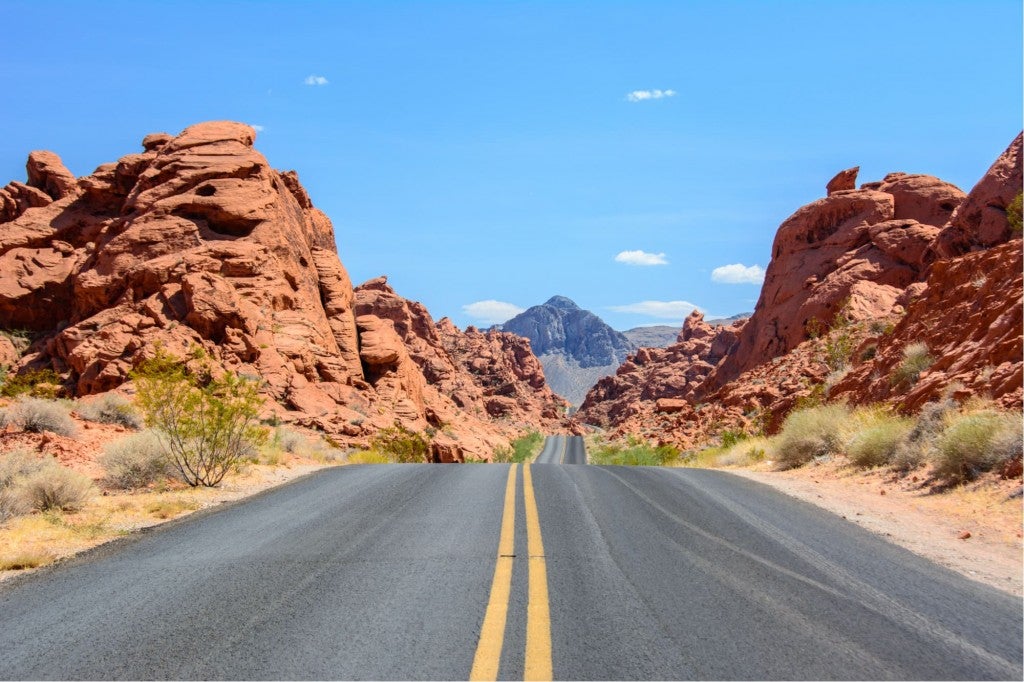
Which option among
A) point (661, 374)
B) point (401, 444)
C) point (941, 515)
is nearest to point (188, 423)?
point (941, 515)

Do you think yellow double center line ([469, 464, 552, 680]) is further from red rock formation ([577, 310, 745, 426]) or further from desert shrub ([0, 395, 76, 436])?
red rock formation ([577, 310, 745, 426])

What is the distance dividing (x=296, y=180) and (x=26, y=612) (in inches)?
1511

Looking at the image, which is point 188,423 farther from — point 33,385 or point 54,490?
point 33,385

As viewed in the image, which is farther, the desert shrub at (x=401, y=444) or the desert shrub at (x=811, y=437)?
the desert shrub at (x=401, y=444)

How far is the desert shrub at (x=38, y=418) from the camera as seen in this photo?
1426 cm

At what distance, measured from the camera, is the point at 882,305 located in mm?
34719

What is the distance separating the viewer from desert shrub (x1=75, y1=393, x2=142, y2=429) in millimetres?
17781

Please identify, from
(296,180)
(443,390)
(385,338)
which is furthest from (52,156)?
(443,390)

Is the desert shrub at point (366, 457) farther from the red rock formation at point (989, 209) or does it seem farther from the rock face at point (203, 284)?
the red rock formation at point (989, 209)

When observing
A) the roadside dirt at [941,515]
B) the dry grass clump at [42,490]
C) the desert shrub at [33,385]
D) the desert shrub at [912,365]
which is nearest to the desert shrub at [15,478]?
the dry grass clump at [42,490]

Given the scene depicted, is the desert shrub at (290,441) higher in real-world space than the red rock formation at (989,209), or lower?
lower

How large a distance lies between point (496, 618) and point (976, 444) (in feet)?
26.3

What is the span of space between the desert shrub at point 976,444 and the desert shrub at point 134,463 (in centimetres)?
1242

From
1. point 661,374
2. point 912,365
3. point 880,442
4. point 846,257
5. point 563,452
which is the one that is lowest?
point 563,452
